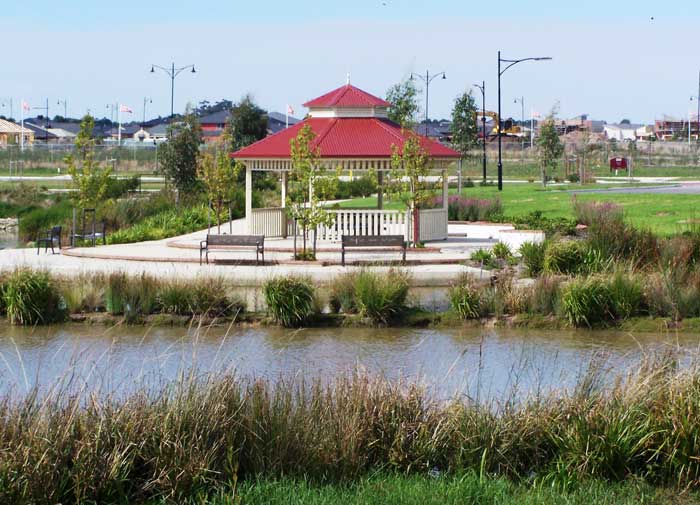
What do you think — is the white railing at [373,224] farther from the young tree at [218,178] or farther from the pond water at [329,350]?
the pond water at [329,350]

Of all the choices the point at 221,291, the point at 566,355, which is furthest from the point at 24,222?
the point at 566,355

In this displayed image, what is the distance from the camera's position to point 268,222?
31906 mm

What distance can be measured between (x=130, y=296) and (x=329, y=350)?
401cm

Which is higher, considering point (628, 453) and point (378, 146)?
point (378, 146)

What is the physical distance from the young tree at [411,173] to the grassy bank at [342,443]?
18.5 m

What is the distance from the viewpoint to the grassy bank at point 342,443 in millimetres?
8227

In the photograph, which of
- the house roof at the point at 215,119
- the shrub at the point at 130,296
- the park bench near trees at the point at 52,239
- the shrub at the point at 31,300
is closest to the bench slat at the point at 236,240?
the park bench near trees at the point at 52,239

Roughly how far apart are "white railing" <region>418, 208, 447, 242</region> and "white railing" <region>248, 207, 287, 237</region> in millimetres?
4051

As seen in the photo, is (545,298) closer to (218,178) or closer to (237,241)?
(237,241)

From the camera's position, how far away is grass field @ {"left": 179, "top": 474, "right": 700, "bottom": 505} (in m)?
7.96

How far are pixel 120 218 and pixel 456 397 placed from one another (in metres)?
28.0

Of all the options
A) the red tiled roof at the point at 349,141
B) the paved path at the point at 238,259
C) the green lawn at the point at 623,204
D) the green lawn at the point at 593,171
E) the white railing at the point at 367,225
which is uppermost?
the green lawn at the point at 593,171

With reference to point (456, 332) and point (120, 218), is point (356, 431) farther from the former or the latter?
point (120, 218)

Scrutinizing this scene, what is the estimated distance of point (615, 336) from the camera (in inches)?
639
